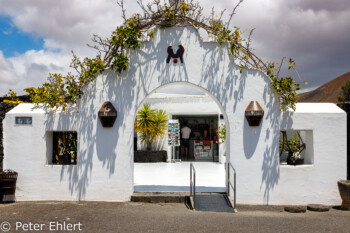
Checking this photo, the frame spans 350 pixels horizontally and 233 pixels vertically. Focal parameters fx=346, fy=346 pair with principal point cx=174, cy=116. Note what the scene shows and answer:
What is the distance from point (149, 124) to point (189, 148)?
2768 millimetres

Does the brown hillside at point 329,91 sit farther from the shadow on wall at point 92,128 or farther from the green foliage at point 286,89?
the shadow on wall at point 92,128

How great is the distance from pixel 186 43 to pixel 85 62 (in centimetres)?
239

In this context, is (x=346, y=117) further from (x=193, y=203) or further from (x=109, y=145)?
(x=109, y=145)

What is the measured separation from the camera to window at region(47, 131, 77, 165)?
829 centimetres

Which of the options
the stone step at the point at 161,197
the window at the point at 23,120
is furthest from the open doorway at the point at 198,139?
the window at the point at 23,120

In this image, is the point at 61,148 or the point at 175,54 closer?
the point at 175,54

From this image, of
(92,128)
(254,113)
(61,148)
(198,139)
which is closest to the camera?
(254,113)

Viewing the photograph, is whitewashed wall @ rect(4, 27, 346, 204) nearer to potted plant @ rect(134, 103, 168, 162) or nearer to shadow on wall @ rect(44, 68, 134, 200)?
shadow on wall @ rect(44, 68, 134, 200)

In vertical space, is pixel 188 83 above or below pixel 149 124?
above

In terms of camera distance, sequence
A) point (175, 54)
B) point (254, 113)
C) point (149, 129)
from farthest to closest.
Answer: point (149, 129)
point (175, 54)
point (254, 113)

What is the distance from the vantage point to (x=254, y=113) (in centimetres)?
757

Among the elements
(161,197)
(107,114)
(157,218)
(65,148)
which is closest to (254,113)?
(161,197)

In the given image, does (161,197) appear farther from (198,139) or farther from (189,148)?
(189,148)

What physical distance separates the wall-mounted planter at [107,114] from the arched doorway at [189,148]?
2717mm
